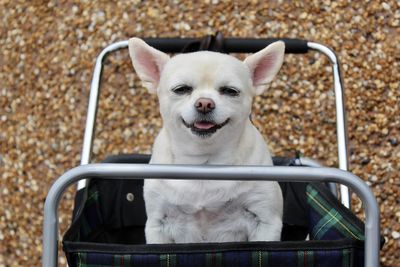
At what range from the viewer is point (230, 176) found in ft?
3.59

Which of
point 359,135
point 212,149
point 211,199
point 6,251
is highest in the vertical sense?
point 359,135

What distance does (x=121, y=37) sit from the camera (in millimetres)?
3055

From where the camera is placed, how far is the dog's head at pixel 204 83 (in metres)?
1.36

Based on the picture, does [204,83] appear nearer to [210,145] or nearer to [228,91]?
[228,91]

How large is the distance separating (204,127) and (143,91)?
5.31ft

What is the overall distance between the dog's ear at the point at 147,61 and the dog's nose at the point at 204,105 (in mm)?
237

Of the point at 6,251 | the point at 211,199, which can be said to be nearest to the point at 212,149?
the point at 211,199

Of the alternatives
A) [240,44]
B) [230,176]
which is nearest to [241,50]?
[240,44]

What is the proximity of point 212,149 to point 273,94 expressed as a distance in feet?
4.60

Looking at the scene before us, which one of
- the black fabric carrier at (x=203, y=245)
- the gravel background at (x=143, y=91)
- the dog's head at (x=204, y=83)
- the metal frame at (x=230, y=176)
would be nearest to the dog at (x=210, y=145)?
the dog's head at (x=204, y=83)

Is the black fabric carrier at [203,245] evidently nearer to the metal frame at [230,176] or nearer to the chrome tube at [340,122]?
the metal frame at [230,176]

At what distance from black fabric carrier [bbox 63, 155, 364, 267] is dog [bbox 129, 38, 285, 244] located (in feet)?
0.47

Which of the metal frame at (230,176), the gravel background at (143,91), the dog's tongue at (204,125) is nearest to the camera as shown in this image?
the metal frame at (230,176)

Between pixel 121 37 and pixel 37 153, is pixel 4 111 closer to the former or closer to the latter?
pixel 37 153
